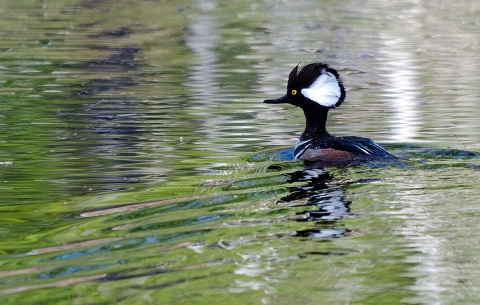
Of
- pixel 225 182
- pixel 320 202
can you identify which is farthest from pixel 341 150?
pixel 320 202

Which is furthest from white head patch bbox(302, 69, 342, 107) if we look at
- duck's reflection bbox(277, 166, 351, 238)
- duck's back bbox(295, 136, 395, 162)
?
duck's reflection bbox(277, 166, 351, 238)

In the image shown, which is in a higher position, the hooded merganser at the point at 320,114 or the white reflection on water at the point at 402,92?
the hooded merganser at the point at 320,114

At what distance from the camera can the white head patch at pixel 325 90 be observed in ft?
27.2

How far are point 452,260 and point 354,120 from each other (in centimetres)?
603

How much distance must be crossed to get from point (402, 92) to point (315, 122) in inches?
174

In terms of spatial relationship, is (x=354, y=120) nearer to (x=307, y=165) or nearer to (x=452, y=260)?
(x=307, y=165)

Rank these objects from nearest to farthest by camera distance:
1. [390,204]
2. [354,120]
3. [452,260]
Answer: [452,260] < [390,204] < [354,120]

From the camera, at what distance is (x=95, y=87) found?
1313 centimetres

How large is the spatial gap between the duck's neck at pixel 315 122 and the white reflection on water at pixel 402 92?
90cm

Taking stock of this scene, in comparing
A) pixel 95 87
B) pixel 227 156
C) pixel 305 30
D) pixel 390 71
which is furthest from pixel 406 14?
pixel 227 156

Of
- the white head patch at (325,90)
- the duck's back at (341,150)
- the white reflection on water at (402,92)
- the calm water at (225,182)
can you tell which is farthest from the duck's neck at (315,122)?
the white reflection on water at (402,92)

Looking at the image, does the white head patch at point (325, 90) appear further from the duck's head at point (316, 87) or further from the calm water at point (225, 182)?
the calm water at point (225, 182)

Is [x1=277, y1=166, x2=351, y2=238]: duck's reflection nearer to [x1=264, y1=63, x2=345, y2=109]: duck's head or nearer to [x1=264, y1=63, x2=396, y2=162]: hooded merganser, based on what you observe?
[x1=264, y1=63, x2=396, y2=162]: hooded merganser

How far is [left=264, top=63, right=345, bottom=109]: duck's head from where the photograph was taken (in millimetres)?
8297
